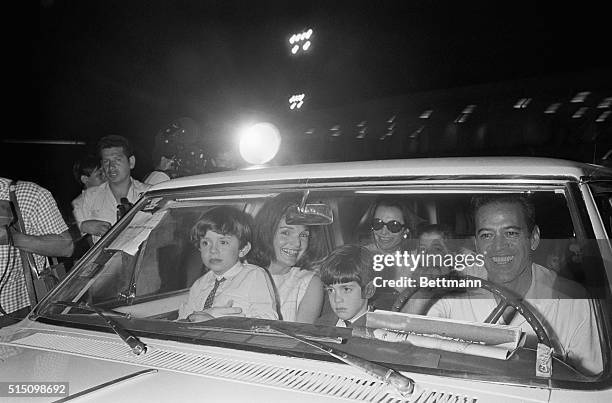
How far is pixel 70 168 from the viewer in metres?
14.6

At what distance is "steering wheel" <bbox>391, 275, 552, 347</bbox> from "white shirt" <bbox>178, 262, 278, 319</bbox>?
0.57 m

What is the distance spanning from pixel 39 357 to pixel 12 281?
1933 mm

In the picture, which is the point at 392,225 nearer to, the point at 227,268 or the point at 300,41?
the point at 227,268

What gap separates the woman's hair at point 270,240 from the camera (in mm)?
2807

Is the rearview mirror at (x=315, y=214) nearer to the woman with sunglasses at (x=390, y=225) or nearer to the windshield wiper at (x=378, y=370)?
the woman with sunglasses at (x=390, y=225)

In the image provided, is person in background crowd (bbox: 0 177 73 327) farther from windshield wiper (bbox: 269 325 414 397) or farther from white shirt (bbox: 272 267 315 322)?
windshield wiper (bbox: 269 325 414 397)

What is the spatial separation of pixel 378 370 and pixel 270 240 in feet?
4.43

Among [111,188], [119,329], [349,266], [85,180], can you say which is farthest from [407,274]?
[85,180]

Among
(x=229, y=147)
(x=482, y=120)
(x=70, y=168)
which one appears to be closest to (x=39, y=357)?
(x=229, y=147)

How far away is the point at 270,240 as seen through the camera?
2.88 meters

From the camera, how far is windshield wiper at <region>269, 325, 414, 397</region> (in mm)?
1537

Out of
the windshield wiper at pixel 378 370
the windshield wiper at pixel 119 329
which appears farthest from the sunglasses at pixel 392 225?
the windshield wiper at pixel 119 329

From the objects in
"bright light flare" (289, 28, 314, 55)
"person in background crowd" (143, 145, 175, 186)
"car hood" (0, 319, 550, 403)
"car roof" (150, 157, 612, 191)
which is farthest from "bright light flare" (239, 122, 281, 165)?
"bright light flare" (289, 28, 314, 55)

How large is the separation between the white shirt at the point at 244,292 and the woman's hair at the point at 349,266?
282mm
